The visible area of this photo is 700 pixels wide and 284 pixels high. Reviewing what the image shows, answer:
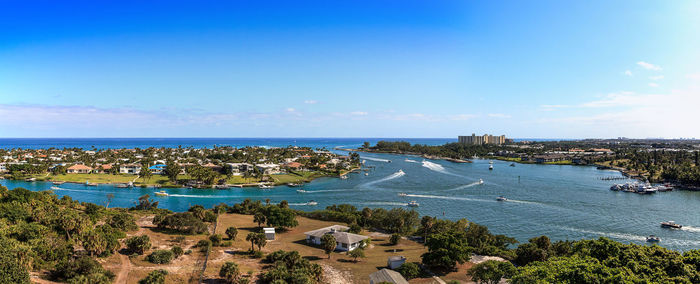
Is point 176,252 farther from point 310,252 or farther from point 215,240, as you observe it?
point 310,252

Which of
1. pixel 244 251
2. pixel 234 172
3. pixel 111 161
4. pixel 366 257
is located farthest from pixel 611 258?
pixel 111 161

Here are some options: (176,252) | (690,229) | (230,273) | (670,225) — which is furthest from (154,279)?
(690,229)

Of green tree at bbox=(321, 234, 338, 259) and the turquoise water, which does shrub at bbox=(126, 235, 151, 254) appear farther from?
the turquoise water

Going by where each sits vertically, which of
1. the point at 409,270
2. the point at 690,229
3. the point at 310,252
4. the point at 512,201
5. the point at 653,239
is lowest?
the point at 690,229

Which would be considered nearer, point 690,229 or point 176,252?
point 176,252

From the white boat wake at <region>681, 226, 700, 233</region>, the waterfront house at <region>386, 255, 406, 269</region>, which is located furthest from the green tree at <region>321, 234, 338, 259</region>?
the white boat wake at <region>681, 226, 700, 233</region>

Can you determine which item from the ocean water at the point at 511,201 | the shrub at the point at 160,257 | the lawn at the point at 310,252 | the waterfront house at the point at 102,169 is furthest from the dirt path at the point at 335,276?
the waterfront house at the point at 102,169
